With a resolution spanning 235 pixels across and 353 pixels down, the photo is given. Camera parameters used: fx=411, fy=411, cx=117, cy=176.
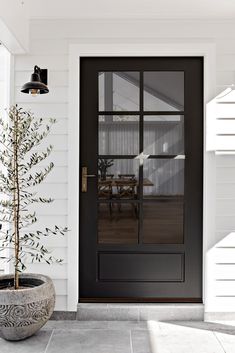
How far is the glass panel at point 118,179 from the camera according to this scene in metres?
3.50

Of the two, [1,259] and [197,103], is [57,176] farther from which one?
[197,103]

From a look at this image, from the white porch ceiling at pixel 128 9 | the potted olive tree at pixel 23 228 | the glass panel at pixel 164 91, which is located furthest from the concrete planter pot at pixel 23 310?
the white porch ceiling at pixel 128 9

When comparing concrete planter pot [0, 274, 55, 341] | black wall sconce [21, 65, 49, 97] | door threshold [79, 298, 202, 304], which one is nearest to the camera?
concrete planter pot [0, 274, 55, 341]

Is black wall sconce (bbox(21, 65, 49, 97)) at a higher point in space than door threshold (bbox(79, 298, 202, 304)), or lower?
higher

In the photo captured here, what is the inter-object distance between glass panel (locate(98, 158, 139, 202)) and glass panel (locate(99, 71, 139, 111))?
0.46m

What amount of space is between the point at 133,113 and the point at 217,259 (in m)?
1.41

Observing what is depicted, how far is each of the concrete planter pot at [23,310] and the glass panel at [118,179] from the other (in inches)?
37.6

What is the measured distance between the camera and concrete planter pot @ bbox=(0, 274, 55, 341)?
283cm

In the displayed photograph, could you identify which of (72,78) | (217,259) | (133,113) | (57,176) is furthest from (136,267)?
(72,78)

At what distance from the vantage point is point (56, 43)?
11.3ft

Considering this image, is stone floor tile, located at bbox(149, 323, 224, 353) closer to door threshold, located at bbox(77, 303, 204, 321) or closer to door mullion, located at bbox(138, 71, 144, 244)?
door threshold, located at bbox(77, 303, 204, 321)

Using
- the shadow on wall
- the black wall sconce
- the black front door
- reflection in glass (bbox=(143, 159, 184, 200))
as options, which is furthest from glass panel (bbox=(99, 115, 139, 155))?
the shadow on wall

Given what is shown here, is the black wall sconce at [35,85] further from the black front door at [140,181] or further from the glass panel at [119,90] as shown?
the glass panel at [119,90]

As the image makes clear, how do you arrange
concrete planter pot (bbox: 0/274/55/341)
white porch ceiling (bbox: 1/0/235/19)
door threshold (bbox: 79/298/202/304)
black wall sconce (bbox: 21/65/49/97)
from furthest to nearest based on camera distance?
door threshold (bbox: 79/298/202/304), white porch ceiling (bbox: 1/0/235/19), black wall sconce (bbox: 21/65/49/97), concrete planter pot (bbox: 0/274/55/341)
